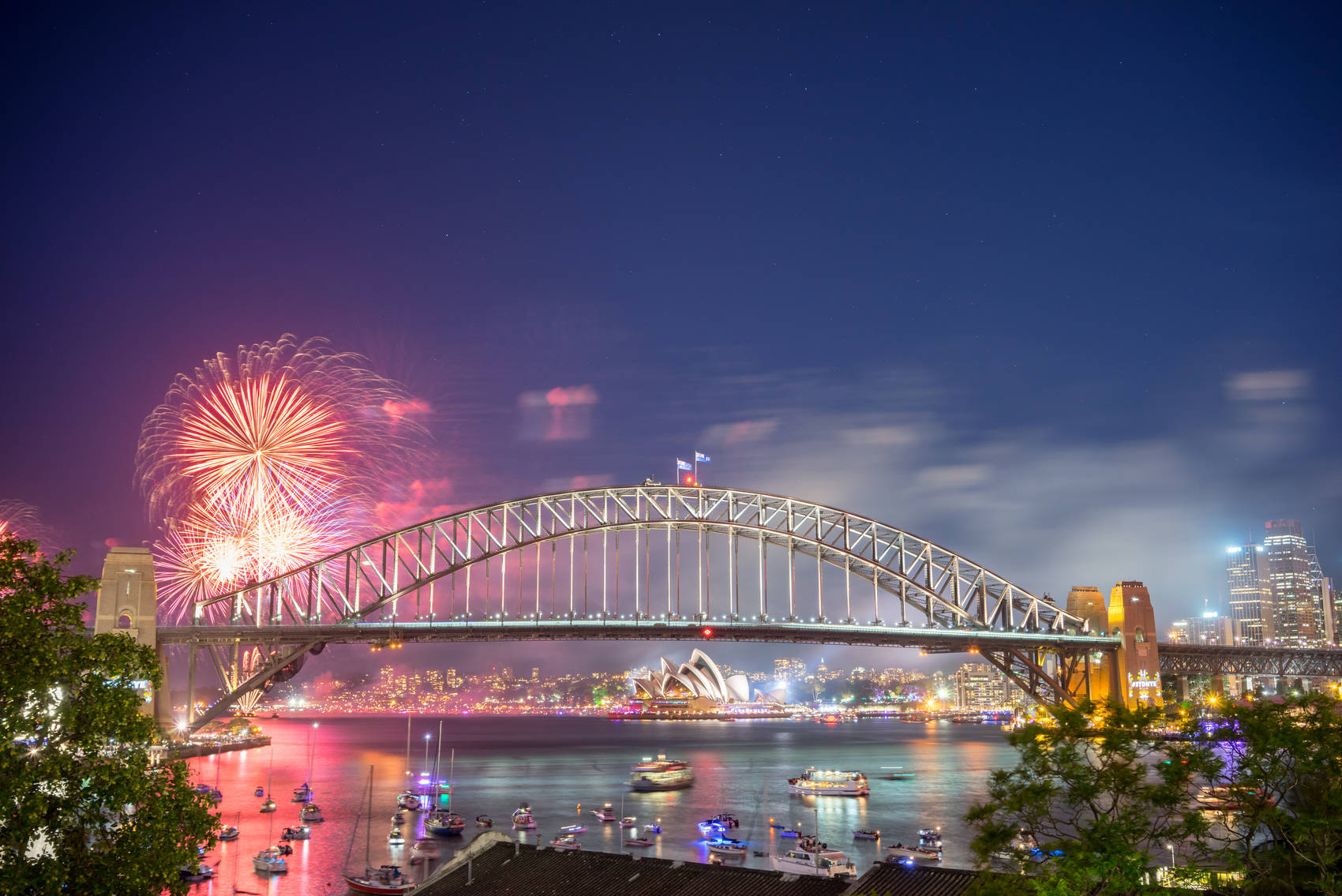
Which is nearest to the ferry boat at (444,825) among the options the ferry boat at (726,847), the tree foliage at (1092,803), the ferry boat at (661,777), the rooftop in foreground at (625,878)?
the ferry boat at (726,847)

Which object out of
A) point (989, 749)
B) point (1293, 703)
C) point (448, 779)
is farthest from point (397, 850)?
point (989, 749)

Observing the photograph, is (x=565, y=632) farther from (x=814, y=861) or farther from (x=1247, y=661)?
(x=1247, y=661)

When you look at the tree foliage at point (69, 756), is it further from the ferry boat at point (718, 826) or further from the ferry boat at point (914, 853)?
the ferry boat at point (718, 826)

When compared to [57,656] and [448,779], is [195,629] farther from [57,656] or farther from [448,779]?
[57,656]

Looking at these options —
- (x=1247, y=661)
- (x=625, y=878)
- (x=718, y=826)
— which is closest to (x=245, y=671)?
(x=718, y=826)

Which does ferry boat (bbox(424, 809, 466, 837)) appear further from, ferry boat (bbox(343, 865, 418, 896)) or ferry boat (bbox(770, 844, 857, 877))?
ferry boat (bbox(770, 844, 857, 877))

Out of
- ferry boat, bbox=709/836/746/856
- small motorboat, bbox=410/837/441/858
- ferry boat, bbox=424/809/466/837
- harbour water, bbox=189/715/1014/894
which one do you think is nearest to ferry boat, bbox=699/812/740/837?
harbour water, bbox=189/715/1014/894
